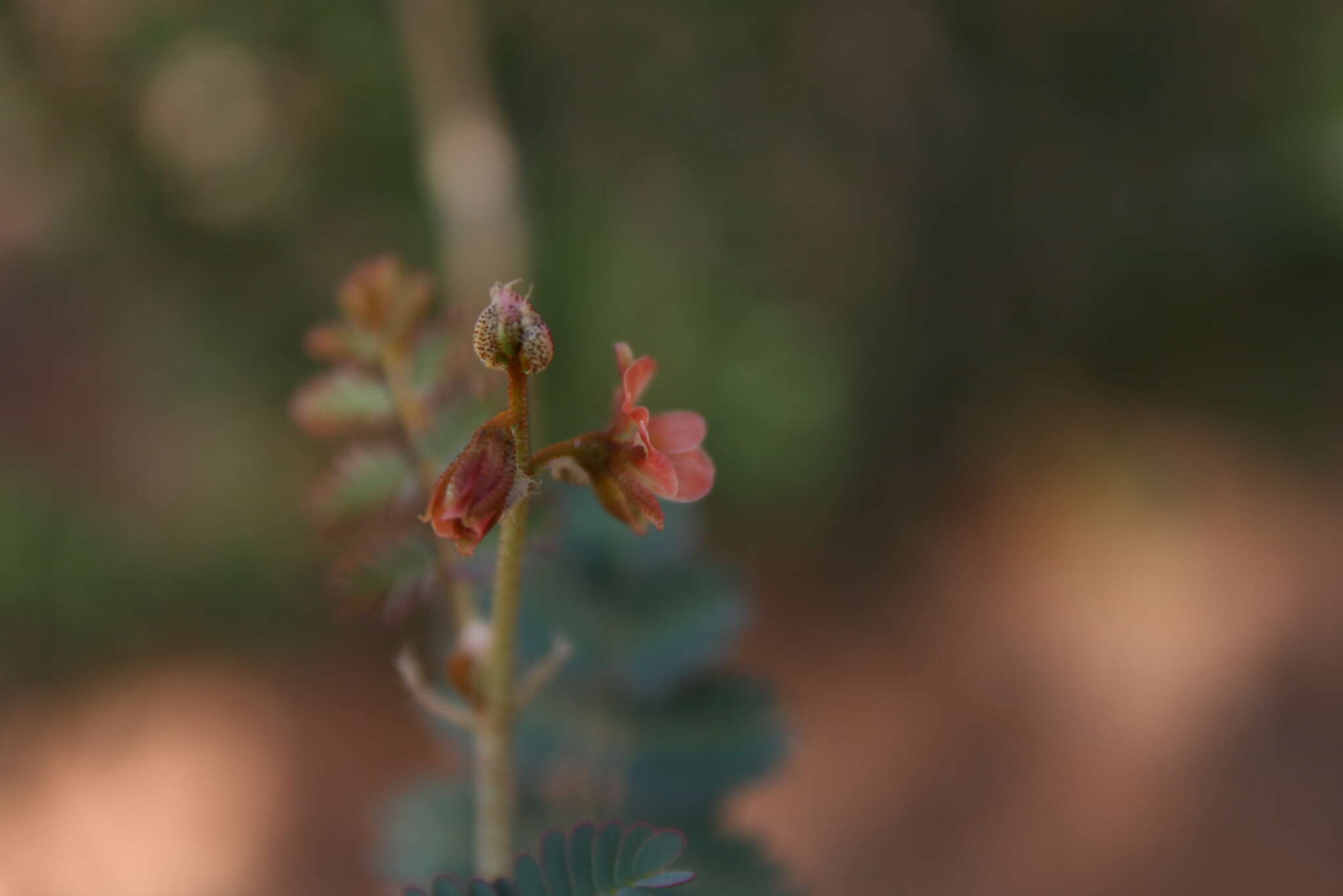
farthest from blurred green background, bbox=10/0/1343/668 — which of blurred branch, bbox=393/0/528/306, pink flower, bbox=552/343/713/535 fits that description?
pink flower, bbox=552/343/713/535

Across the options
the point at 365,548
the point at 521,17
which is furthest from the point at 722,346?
the point at 365,548

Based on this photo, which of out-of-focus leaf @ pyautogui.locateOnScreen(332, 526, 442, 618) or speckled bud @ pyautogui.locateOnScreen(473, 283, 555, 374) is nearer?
speckled bud @ pyautogui.locateOnScreen(473, 283, 555, 374)

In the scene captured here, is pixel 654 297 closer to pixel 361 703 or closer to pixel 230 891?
pixel 361 703

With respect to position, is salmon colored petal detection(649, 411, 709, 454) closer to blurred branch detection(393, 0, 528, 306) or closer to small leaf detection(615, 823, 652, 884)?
small leaf detection(615, 823, 652, 884)

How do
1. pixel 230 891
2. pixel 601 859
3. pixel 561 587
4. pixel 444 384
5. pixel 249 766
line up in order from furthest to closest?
1. pixel 249 766
2. pixel 230 891
3. pixel 561 587
4. pixel 444 384
5. pixel 601 859

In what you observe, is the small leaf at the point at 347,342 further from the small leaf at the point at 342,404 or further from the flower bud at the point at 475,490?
the flower bud at the point at 475,490

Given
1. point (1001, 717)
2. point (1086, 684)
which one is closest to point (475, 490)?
point (1001, 717)

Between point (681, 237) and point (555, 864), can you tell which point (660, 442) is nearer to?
point (555, 864)
